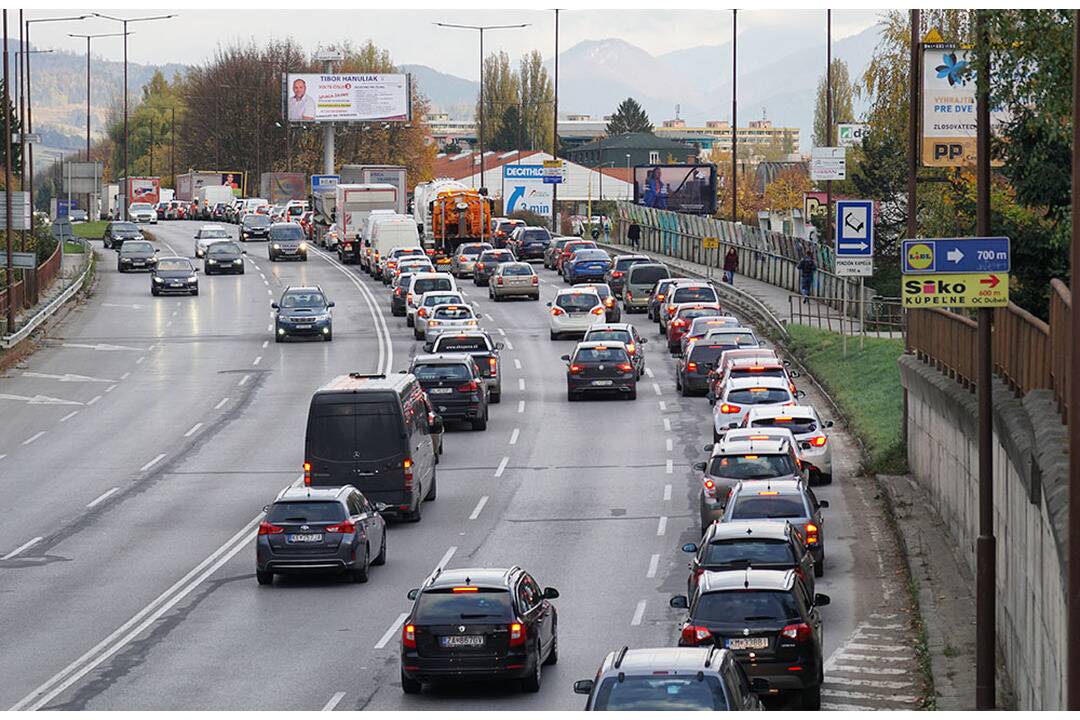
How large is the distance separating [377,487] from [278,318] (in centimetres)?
2963

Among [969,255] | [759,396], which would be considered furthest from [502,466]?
[969,255]

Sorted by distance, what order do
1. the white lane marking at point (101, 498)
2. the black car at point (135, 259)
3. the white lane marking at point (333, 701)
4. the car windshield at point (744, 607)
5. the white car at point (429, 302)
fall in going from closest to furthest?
the car windshield at point (744, 607) → the white lane marking at point (333, 701) → the white lane marking at point (101, 498) → the white car at point (429, 302) → the black car at point (135, 259)

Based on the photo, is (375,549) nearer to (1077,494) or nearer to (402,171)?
(1077,494)

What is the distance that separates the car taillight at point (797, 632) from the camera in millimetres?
21062

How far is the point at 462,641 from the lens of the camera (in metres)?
21.8

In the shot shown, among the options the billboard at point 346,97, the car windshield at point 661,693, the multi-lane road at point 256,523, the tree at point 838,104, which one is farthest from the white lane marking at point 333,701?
the billboard at point 346,97

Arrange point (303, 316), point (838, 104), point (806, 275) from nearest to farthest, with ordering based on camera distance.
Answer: point (303, 316), point (806, 275), point (838, 104)

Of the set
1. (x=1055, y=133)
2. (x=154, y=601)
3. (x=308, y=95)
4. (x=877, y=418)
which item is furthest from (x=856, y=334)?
(x=308, y=95)

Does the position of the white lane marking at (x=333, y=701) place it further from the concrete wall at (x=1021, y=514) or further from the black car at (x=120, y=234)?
the black car at (x=120, y=234)

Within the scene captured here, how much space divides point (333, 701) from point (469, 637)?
5.29ft

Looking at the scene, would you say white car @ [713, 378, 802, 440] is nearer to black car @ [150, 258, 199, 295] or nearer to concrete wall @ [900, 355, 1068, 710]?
concrete wall @ [900, 355, 1068, 710]

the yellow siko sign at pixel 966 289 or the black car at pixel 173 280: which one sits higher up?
the yellow siko sign at pixel 966 289

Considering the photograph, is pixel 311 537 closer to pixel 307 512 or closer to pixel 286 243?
pixel 307 512

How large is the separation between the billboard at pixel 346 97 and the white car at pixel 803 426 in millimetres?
106002
